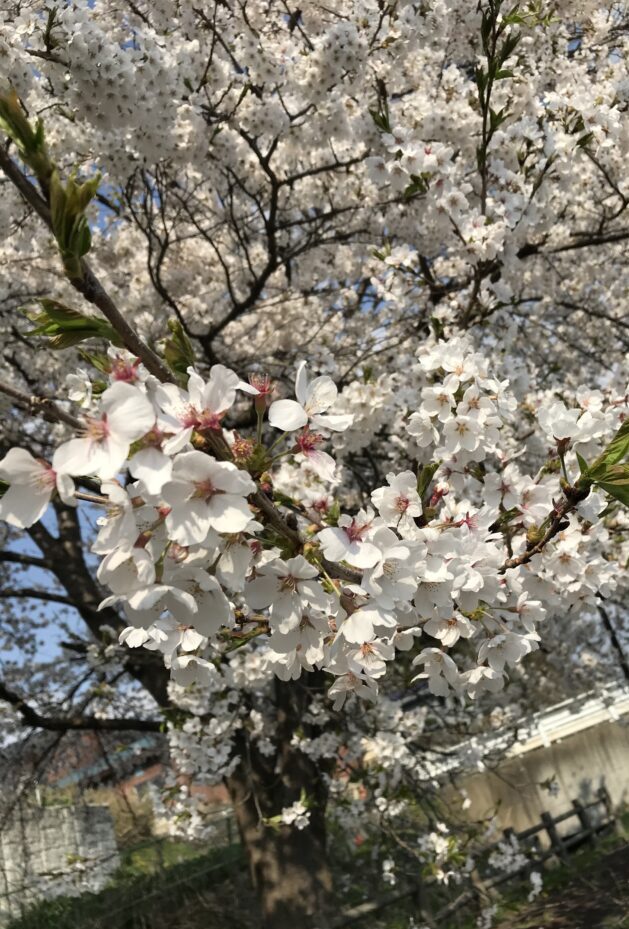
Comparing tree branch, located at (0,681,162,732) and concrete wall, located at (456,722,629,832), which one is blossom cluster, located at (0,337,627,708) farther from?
concrete wall, located at (456,722,629,832)

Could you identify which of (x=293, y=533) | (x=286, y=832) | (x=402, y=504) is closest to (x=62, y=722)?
(x=286, y=832)

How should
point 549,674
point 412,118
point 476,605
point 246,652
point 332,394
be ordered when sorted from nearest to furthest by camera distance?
1. point 332,394
2. point 476,605
3. point 412,118
4. point 246,652
5. point 549,674

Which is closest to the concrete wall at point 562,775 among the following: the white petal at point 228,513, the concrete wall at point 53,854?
the concrete wall at point 53,854

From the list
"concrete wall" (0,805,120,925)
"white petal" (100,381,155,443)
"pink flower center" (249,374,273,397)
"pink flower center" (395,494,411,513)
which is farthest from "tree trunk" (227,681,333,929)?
"white petal" (100,381,155,443)

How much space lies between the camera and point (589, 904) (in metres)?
7.05

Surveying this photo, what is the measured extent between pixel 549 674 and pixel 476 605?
44.3 ft

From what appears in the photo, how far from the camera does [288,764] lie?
19.6 ft

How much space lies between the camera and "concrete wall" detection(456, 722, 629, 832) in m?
10.4

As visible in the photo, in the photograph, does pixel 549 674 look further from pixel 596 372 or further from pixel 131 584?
pixel 131 584

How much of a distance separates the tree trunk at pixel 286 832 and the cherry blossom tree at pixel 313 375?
24 mm

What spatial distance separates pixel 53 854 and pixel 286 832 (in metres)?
5.25

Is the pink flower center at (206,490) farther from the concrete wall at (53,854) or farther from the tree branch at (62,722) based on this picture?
the concrete wall at (53,854)

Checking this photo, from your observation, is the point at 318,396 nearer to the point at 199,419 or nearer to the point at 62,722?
the point at 199,419

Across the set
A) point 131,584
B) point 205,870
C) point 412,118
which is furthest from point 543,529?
point 205,870
